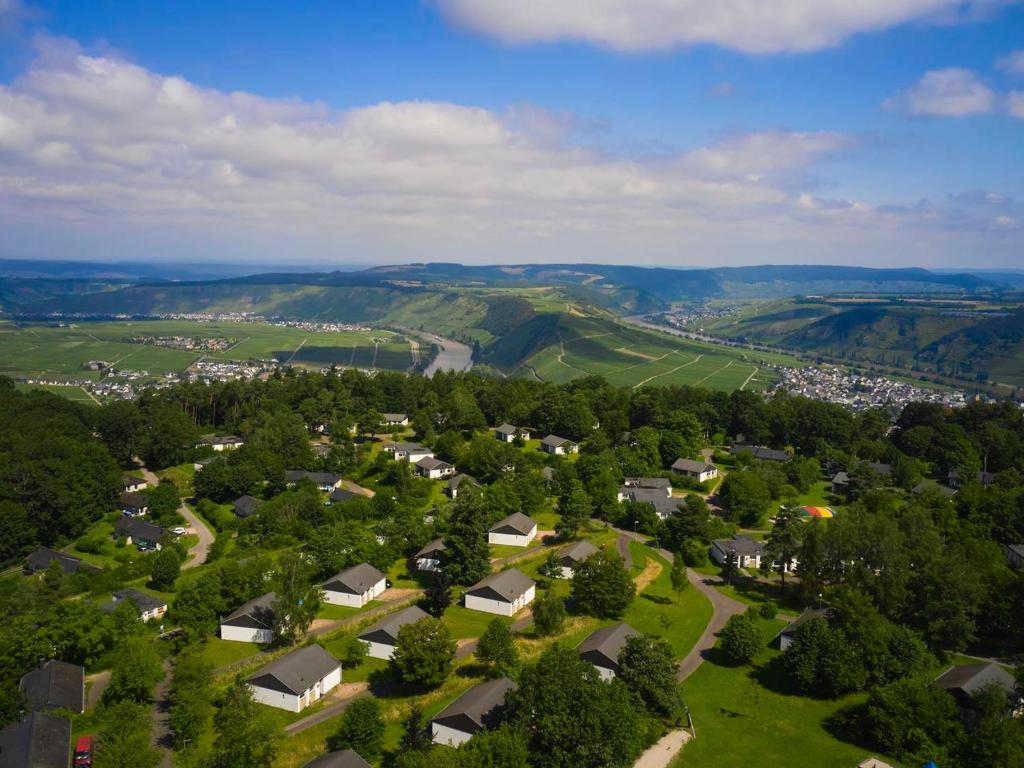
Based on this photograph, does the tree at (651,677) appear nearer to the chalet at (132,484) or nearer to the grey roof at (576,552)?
the grey roof at (576,552)

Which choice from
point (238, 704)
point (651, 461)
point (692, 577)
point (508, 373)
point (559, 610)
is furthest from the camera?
point (508, 373)

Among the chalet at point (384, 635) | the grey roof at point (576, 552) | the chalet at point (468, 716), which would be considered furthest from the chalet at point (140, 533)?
the chalet at point (468, 716)

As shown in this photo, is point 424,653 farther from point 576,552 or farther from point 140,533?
point 140,533

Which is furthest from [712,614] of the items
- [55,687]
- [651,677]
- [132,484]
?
[132,484]

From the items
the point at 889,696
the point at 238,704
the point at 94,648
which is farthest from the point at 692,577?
the point at 94,648

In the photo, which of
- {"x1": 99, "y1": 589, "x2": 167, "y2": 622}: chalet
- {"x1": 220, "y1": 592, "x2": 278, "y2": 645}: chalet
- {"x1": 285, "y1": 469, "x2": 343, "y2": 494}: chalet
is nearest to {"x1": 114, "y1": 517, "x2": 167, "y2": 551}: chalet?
{"x1": 99, "y1": 589, "x2": 167, "y2": 622}: chalet

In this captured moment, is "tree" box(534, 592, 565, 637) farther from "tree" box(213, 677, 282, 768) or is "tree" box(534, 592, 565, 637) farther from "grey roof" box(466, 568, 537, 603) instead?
"tree" box(213, 677, 282, 768)

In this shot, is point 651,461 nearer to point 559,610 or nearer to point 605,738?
point 559,610

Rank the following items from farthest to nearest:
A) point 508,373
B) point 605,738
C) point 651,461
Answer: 1. point 508,373
2. point 651,461
3. point 605,738
